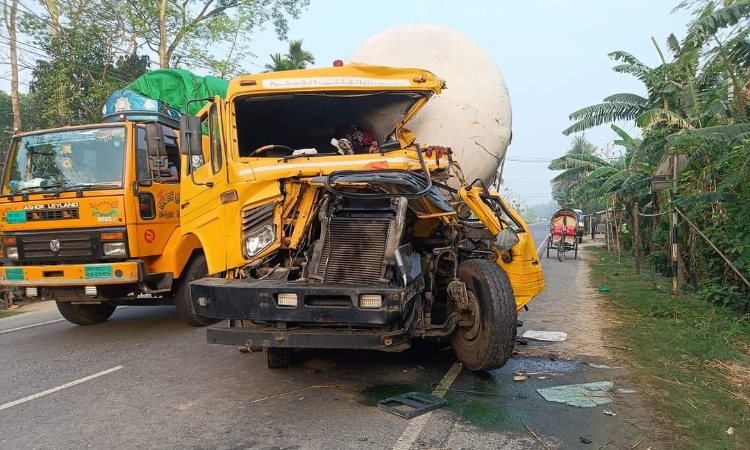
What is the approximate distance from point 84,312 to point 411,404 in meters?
5.79

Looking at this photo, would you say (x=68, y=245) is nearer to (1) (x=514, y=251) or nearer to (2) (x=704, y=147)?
(1) (x=514, y=251)

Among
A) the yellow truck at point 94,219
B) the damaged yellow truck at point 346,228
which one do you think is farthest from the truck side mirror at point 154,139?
the damaged yellow truck at point 346,228

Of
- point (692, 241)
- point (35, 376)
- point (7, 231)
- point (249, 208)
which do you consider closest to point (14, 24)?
point (7, 231)

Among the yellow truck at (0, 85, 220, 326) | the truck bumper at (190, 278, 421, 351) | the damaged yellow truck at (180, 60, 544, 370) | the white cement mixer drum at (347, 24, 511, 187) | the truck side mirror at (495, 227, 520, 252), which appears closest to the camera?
the truck bumper at (190, 278, 421, 351)

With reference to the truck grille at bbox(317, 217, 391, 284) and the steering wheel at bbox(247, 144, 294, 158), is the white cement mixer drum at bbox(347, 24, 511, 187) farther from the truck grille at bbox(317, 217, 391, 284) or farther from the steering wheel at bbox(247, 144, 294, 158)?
the truck grille at bbox(317, 217, 391, 284)

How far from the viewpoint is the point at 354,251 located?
4.31 metres

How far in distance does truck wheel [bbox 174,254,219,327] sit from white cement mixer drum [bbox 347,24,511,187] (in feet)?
11.0

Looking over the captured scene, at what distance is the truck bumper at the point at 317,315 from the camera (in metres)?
3.89

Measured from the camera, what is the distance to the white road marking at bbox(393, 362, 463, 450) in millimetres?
3508

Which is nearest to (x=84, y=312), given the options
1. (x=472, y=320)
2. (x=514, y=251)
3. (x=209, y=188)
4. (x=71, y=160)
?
(x=71, y=160)

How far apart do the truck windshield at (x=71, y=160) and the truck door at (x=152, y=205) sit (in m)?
0.24

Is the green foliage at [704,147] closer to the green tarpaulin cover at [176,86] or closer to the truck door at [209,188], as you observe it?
the truck door at [209,188]

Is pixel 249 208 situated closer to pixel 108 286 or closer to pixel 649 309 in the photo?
pixel 108 286

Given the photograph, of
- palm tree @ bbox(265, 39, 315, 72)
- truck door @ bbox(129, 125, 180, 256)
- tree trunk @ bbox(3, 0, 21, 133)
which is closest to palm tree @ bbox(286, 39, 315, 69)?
palm tree @ bbox(265, 39, 315, 72)
